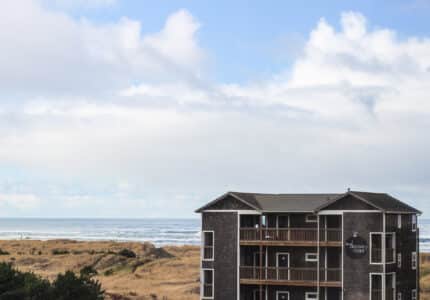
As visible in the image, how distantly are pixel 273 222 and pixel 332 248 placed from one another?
4.19m

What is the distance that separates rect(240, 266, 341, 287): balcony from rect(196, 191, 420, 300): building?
61 mm

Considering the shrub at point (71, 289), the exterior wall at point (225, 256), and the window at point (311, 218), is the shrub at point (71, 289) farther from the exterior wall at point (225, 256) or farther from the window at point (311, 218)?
the window at point (311, 218)

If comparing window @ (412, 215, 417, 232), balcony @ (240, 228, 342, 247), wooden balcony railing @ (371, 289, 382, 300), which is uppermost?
window @ (412, 215, 417, 232)

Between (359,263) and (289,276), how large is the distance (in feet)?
15.1

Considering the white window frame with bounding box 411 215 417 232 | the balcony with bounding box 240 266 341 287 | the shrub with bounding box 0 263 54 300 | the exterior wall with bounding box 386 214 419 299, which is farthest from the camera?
the white window frame with bounding box 411 215 417 232

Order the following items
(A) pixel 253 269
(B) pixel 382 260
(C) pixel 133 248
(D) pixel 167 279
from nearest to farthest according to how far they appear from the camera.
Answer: (B) pixel 382 260
(A) pixel 253 269
(D) pixel 167 279
(C) pixel 133 248

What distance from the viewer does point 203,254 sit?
2197 inches

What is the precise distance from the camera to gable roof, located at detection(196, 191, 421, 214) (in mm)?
52656

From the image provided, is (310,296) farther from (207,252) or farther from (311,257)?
(207,252)

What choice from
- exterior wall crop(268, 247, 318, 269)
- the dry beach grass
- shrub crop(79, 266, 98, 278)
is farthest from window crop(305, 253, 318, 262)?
the dry beach grass

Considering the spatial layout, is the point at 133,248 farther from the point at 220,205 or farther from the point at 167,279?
the point at 220,205

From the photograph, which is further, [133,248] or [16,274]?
[133,248]

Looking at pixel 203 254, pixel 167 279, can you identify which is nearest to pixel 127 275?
pixel 167 279

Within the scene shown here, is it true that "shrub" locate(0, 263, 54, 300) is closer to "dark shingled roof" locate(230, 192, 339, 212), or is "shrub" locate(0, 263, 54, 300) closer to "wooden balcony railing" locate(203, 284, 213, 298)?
"wooden balcony railing" locate(203, 284, 213, 298)
